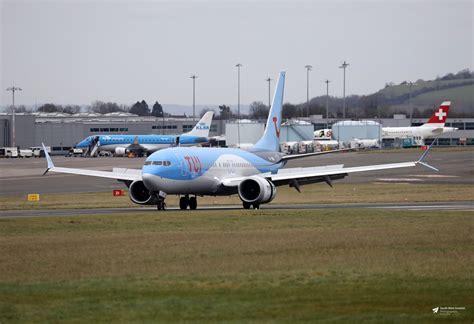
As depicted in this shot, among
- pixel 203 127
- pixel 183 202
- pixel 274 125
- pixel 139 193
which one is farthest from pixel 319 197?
pixel 203 127

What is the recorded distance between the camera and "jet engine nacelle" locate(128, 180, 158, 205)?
161ft

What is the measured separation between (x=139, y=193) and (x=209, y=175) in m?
3.79

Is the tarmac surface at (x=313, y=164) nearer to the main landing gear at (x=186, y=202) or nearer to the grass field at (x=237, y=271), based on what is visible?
the main landing gear at (x=186, y=202)

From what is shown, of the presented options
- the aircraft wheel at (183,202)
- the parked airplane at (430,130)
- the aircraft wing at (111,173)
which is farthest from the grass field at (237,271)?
the parked airplane at (430,130)

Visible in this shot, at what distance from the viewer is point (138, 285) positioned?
21172 millimetres

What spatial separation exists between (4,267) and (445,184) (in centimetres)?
5489

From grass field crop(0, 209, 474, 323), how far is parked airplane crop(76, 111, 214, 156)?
11357 centimetres

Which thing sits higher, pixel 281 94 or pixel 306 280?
pixel 281 94

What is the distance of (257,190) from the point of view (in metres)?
49.5

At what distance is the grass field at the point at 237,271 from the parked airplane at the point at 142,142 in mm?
113565

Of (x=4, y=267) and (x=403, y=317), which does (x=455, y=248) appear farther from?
(x=4, y=267)

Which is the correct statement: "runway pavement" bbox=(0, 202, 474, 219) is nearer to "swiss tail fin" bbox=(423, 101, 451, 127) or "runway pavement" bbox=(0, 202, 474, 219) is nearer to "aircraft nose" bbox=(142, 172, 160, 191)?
"aircraft nose" bbox=(142, 172, 160, 191)

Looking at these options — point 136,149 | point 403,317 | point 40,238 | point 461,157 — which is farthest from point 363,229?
point 136,149

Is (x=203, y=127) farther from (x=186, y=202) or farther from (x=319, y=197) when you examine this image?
(x=186, y=202)
